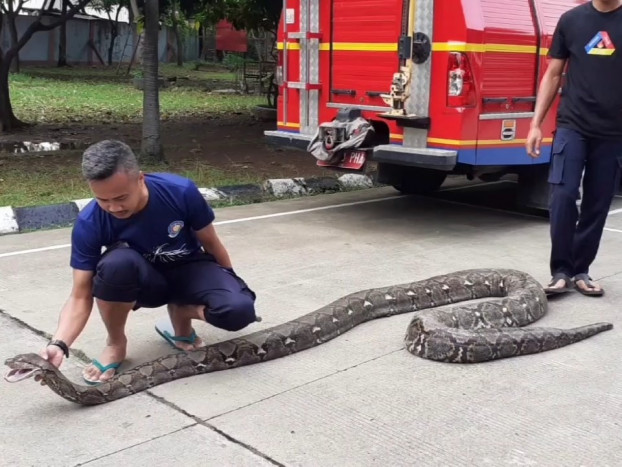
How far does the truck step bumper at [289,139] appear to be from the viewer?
8070 millimetres

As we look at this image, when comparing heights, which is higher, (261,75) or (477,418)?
A: (261,75)

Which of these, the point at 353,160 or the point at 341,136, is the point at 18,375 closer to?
the point at 353,160

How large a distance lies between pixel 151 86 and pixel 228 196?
2.50 meters

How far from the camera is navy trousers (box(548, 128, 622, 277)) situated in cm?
524

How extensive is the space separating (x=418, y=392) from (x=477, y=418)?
384mm

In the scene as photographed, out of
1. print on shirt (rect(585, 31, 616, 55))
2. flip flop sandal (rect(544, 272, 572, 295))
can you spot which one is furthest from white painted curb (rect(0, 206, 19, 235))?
print on shirt (rect(585, 31, 616, 55))

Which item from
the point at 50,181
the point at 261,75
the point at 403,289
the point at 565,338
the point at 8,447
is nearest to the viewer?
the point at 8,447

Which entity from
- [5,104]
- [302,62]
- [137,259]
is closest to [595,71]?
[137,259]

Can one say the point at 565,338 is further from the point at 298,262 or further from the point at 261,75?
the point at 261,75

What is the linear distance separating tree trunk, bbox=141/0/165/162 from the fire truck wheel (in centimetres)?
354

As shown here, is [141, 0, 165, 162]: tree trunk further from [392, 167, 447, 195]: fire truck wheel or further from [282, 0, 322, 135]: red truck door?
[392, 167, 447, 195]: fire truck wheel

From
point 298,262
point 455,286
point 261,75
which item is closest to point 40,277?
point 298,262

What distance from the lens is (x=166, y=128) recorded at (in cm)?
1498

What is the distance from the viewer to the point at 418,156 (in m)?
6.91
